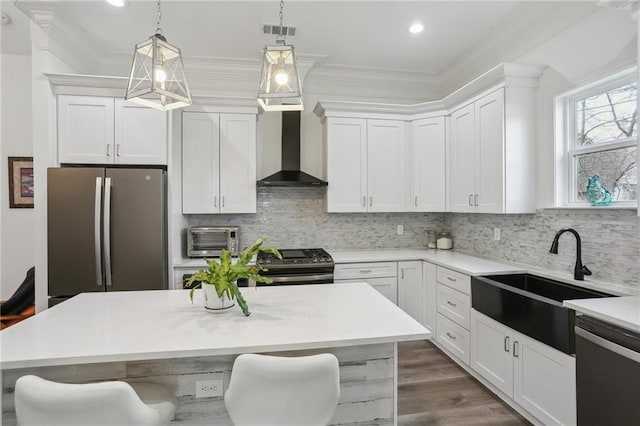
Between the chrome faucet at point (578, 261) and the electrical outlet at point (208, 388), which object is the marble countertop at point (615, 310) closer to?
the chrome faucet at point (578, 261)


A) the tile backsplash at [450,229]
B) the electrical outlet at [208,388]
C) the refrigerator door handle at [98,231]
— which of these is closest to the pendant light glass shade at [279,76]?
the electrical outlet at [208,388]

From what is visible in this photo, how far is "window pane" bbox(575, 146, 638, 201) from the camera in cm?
221

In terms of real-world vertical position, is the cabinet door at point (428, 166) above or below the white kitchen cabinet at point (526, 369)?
above

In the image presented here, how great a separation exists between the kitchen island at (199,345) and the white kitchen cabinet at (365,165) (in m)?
2.14

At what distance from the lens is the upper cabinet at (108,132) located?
9.45ft

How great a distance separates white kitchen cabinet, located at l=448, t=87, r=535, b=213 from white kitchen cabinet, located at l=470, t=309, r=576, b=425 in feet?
3.41

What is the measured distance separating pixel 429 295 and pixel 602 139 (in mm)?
1969

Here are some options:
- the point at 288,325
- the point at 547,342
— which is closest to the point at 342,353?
the point at 288,325

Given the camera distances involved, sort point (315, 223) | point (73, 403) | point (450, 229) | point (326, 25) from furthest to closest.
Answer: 1. point (450, 229)
2. point (315, 223)
3. point (326, 25)
4. point (73, 403)

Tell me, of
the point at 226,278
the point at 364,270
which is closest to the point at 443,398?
the point at 364,270

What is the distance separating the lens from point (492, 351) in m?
2.52

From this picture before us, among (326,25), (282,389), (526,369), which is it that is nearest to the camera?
(282,389)

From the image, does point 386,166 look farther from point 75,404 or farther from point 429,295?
point 75,404

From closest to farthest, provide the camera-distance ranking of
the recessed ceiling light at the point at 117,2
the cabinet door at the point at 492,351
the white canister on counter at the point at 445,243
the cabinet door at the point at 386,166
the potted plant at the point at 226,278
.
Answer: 1. the potted plant at the point at 226,278
2. the cabinet door at the point at 492,351
3. the recessed ceiling light at the point at 117,2
4. the cabinet door at the point at 386,166
5. the white canister on counter at the point at 445,243
